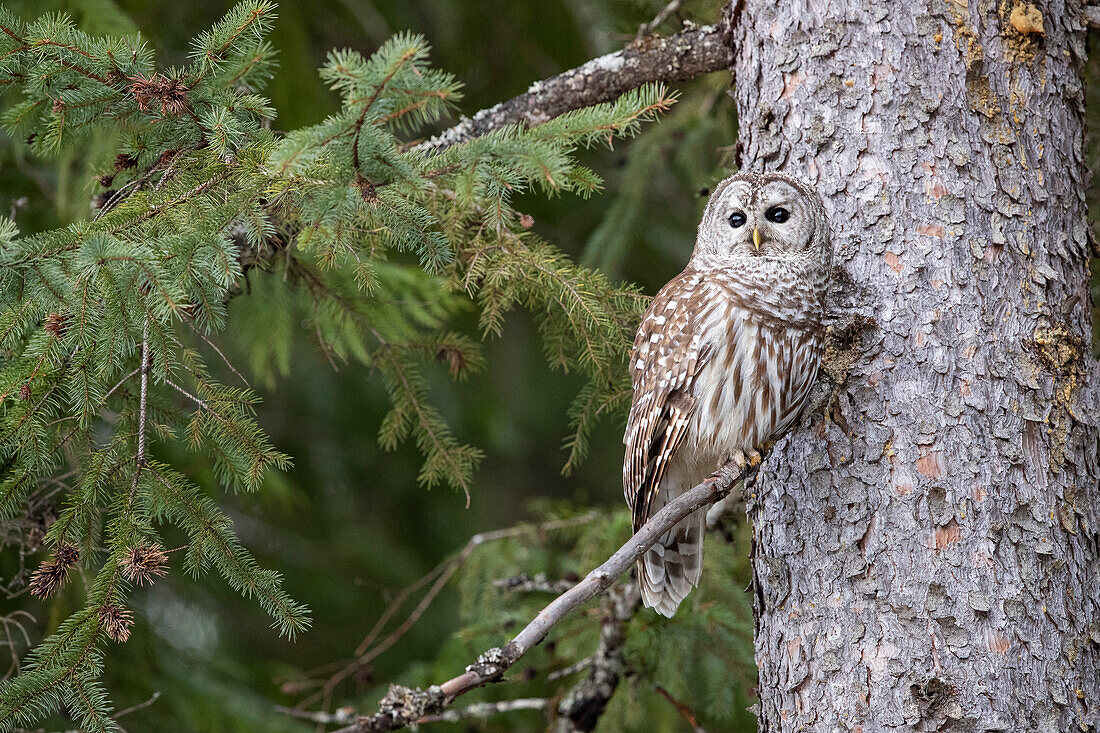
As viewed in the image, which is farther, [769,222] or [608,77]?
[608,77]

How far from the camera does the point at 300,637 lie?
20.9ft

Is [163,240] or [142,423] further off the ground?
[163,240]

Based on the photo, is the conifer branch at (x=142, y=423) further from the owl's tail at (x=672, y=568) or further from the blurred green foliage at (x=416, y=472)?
the owl's tail at (x=672, y=568)

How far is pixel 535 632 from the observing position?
1997 millimetres

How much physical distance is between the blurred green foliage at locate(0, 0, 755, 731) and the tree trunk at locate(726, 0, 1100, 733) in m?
0.90

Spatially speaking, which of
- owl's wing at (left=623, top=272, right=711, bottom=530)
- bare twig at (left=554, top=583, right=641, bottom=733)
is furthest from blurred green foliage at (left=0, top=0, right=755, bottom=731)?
owl's wing at (left=623, top=272, right=711, bottom=530)

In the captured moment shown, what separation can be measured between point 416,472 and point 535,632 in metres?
4.71

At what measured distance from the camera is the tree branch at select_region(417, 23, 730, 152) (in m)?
3.10

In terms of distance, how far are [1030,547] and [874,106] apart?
126 cm

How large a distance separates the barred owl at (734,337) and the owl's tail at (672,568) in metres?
0.21

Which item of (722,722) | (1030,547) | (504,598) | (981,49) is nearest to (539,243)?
(981,49)

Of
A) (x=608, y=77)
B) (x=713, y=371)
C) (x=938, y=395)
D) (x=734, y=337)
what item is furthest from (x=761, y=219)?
(x=608, y=77)

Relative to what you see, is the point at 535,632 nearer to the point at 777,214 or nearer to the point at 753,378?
the point at 753,378

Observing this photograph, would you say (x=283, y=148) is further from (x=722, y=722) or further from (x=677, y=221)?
(x=677, y=221)
